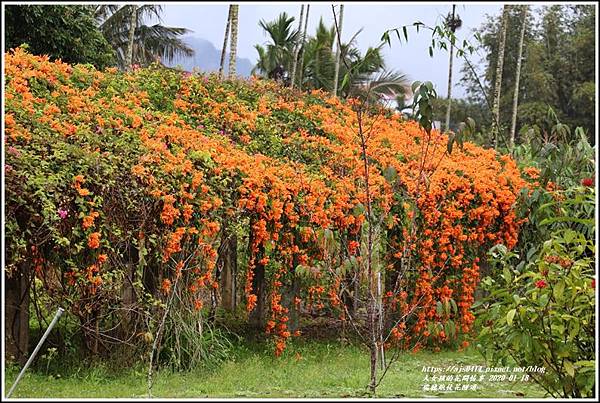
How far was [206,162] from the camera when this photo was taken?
206 inches

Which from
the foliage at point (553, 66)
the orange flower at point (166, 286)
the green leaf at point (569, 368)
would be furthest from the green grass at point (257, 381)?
the foliage at point (553, 66)

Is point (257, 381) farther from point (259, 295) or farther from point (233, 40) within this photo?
point (233, 40)

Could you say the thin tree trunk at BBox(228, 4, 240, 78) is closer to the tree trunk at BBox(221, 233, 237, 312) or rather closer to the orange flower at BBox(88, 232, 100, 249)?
the tree trunk at BBox(221, 233, 237, 312)

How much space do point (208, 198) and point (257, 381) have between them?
133cm

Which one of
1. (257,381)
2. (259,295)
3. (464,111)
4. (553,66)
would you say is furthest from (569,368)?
(464,111)

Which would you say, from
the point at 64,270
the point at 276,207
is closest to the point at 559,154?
the point at 276,207

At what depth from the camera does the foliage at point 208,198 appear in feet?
14.4

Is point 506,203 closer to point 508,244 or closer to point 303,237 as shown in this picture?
point 508,244

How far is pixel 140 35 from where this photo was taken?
18.8m

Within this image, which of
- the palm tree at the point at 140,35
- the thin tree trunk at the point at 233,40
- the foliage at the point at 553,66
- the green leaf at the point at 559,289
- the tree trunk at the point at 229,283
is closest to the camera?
the green leaf at the point at 559,289

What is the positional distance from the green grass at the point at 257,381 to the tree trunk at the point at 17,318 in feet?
0.55

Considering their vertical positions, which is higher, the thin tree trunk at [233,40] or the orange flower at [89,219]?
the thin tree trunk at [233,40]

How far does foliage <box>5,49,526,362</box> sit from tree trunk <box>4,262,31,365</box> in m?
0.22

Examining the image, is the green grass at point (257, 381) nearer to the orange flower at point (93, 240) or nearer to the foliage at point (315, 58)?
the orange flower at point (93, 240)
